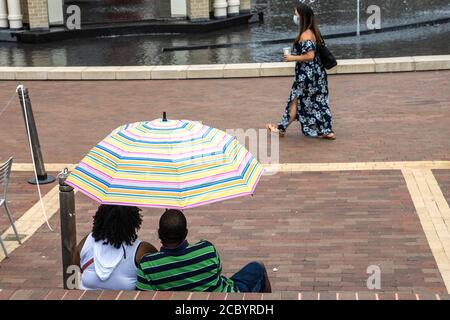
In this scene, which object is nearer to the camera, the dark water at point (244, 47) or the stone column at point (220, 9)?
the dark water at point (244, 47)

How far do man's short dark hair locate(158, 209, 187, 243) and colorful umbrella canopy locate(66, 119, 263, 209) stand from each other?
0.08m

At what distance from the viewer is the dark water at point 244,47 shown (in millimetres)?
16547

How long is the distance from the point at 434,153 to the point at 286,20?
1237 cm

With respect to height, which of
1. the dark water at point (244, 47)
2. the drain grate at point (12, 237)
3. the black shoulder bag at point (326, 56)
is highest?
the black shoulder bag at point (326, 56)

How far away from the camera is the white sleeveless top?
509 centimetres

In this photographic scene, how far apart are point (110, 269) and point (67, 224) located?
2.55ft

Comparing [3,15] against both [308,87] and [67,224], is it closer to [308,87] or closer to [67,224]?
[308,87]

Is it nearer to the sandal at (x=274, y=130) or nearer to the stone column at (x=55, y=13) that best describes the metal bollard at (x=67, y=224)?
the sandal at (x=274, y=130)

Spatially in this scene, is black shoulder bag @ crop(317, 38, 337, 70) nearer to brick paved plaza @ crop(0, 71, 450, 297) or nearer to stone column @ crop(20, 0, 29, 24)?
brick paved plaza @ crop(0, 71, 450, 297)

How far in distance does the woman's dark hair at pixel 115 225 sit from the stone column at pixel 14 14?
1518cm

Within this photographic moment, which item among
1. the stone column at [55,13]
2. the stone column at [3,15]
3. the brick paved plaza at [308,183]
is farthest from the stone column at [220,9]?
the brick paved plaza at [308,183]

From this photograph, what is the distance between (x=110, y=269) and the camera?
16.7 feet
